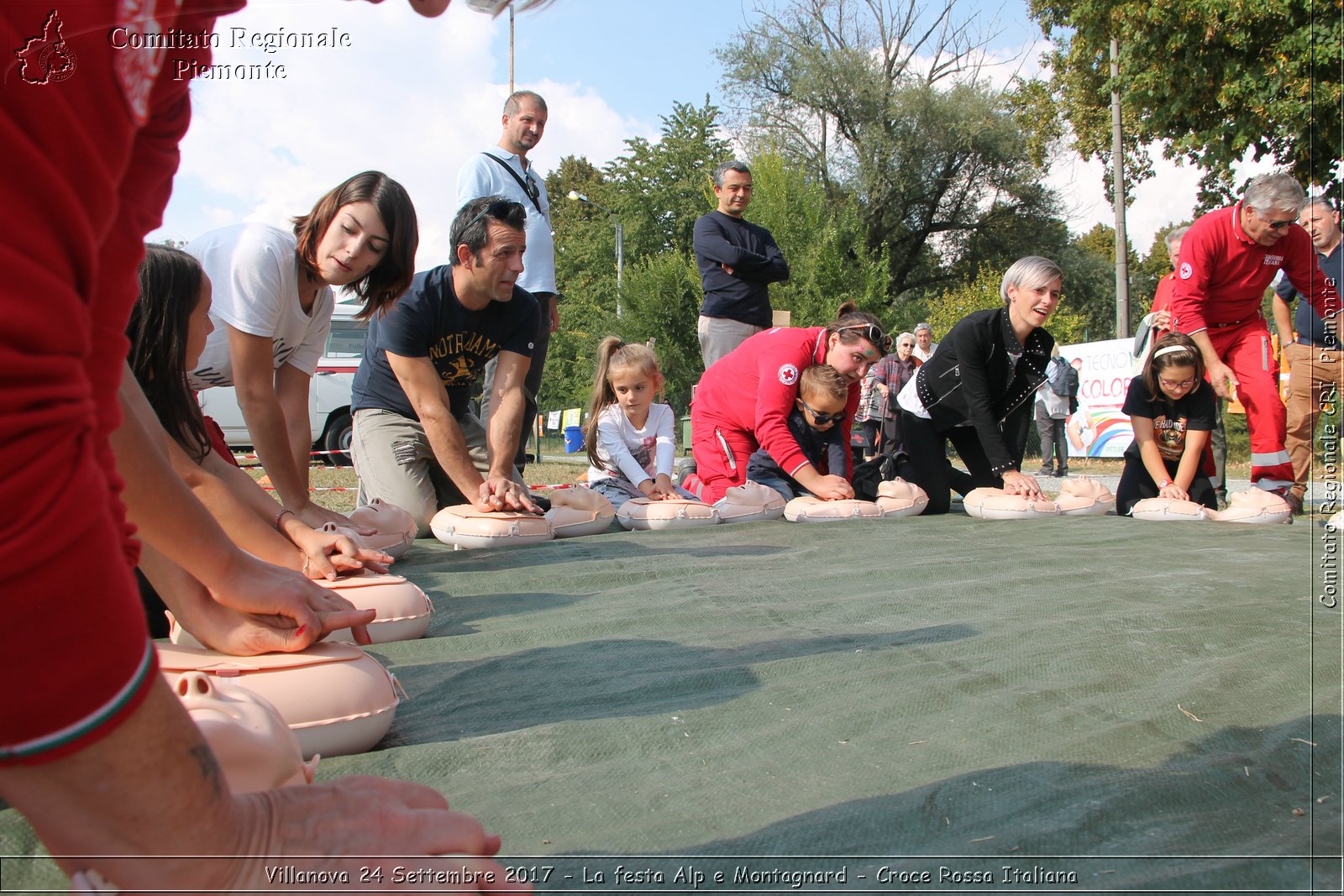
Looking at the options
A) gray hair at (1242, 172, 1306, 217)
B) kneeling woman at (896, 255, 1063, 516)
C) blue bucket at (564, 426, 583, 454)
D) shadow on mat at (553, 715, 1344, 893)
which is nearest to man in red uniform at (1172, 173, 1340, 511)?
gray hair at (1242, 172, 1306, 217)

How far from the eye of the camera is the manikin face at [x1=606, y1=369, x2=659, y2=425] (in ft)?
16.1

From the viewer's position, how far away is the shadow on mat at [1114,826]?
990mm

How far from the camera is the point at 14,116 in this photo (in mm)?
529

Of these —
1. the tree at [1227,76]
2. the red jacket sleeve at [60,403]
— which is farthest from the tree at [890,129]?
the red jacket sleeve at [60,403]

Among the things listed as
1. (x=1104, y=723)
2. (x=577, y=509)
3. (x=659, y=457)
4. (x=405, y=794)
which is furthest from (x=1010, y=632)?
(x=659, y=457)

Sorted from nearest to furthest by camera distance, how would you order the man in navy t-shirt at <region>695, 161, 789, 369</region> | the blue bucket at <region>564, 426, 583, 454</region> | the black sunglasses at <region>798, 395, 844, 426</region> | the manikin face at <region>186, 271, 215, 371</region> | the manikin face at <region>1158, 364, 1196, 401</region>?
1. the manikin face at <region>186, 271, 215, 371</region>
2. the manikin face at <region>1158, 364, 1196, 401</region>
3. the black sunglasses at <region>798, 395, 844, 426</region>
4. the man in navy t-shirt at <region>695, 161, 789, 369</region>
5. the blue bucket at <region>564, 426, 583, 454</region>

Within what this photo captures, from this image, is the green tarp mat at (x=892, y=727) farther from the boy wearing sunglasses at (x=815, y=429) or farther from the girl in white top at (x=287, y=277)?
the boy wearing sunglasses at (x=815, y=429)

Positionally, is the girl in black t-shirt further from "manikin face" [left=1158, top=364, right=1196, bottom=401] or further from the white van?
the white van

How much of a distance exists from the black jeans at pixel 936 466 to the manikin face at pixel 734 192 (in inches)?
64.4

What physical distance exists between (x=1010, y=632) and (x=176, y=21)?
1.79 metres

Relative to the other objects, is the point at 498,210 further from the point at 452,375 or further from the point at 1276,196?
the point at 1276,196

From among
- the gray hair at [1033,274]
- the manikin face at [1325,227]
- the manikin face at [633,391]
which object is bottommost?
the manikin face at [633,391]

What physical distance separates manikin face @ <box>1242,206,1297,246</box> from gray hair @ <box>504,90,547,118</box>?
132 inches

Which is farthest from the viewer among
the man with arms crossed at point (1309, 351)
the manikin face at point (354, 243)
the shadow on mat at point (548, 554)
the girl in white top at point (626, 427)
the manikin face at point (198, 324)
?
the man with arms crossed at point (1309, 351)
